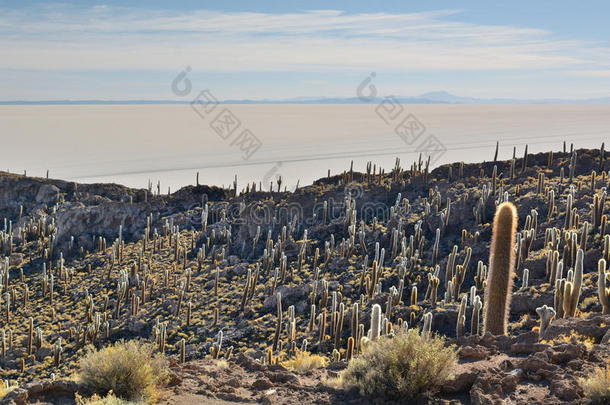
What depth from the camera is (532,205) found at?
29.0m

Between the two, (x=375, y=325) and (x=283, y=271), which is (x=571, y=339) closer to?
(x=375, y=325)

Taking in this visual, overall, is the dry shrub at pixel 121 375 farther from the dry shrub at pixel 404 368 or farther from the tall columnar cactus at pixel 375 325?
the tall columnar cactus at pixel 375 325

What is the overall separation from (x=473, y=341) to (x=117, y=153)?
290 ft

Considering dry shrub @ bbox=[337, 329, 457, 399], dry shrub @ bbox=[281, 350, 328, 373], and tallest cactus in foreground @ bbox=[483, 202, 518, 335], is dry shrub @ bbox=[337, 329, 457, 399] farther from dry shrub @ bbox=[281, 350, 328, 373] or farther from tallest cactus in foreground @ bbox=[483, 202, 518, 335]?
tallest cactus in foreground @ bbox=[483, 202, 518, 335]

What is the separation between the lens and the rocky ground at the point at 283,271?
11.6 m

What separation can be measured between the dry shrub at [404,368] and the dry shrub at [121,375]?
3126mm

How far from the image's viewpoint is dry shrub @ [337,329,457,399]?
983 centimetres

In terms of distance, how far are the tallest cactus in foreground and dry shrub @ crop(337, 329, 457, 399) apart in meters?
3.31

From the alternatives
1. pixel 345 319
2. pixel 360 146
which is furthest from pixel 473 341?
pixel 360 146

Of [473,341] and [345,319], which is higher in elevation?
[473,341]


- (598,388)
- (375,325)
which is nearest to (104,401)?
(375,325)

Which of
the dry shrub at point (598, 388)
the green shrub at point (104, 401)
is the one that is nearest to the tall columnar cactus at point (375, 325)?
the dry shrub at point (598, 388)

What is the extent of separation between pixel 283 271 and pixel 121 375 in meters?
18.1

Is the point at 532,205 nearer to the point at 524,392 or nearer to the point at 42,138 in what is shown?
the point at 524,392
